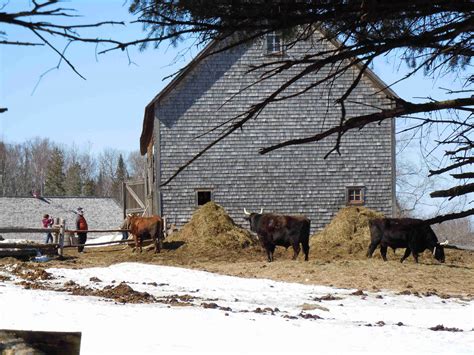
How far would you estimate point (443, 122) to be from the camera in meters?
7.30

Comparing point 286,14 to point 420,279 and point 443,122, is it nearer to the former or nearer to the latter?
point 443,122

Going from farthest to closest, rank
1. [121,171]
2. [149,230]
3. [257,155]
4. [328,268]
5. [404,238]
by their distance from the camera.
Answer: [121,171] < [257,155] < [149,230] < [404,238] < [328,268]

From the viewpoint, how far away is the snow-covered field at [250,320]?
383 inches

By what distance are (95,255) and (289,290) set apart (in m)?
10.8

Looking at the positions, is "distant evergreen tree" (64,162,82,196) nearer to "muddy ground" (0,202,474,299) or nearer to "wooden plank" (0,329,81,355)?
"muddy ground" (0,202,474,299)

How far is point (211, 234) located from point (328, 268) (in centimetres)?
725

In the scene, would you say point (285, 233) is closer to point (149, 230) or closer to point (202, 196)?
point (149, 230)

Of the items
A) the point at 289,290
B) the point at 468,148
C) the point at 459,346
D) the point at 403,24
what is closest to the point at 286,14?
the point at 403,24

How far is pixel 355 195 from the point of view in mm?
30281

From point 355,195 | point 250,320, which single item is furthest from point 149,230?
point 250,320

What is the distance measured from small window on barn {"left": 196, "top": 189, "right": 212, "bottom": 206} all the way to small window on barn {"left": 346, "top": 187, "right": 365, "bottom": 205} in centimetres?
486

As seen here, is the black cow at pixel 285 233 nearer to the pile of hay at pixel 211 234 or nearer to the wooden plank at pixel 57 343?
the pile of hay at pixel 211 234

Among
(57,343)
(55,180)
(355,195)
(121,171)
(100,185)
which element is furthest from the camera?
(121,171)

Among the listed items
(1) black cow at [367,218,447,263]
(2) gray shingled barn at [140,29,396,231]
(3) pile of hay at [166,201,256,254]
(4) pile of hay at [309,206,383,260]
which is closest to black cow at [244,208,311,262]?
(4) pile of hay at [309,206,383,260]
